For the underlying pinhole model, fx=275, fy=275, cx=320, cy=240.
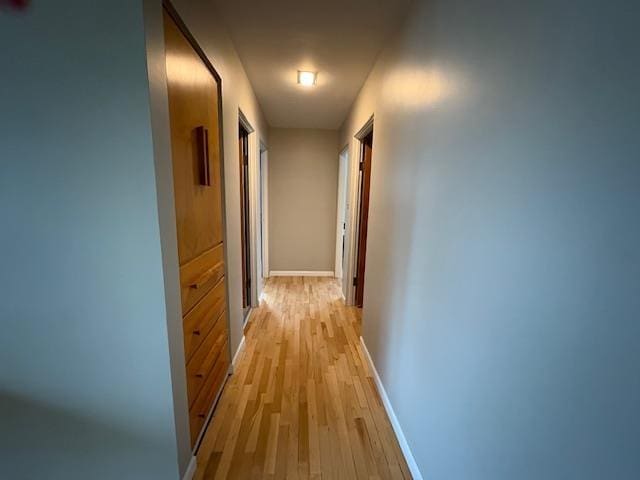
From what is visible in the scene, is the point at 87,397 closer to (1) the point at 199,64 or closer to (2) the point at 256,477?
(2) the point at 256,477

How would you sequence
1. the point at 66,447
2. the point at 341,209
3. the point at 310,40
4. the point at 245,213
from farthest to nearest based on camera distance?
1. the point at 341,209
2. the point at 245,213
3. the point at 310,40
4. the point at 66,447

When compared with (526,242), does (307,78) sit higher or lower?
higher

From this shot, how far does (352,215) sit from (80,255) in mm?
2588

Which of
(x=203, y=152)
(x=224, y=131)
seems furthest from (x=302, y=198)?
(x=203, y=152)

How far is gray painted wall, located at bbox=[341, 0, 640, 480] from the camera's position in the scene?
519 mm

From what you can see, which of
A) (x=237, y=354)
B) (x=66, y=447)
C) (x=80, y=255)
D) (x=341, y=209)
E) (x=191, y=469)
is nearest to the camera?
(x=80, y=255)

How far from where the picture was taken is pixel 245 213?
285 centimetres

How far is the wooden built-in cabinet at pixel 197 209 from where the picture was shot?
3.89 feet

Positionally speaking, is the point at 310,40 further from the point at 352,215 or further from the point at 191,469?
the point at 191,469

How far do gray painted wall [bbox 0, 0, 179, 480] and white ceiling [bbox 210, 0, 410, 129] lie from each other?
38.1 inches

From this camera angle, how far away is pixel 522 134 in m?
0.74

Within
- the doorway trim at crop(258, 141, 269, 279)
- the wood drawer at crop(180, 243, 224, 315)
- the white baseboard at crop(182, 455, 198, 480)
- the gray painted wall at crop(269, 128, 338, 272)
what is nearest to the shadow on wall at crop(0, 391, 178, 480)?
the white baseboard at crop(182, 455, 198, 480)

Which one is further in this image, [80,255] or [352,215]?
[352,215]

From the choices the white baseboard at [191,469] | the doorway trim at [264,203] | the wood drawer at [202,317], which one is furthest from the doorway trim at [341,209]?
the white baseboard at [191,469]
